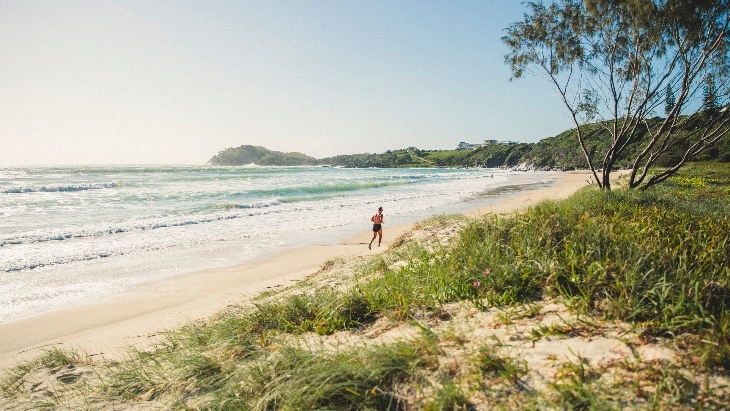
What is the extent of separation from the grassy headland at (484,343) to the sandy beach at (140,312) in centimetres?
202

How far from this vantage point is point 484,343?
109 inches

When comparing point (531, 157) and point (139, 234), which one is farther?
point (531, 157)

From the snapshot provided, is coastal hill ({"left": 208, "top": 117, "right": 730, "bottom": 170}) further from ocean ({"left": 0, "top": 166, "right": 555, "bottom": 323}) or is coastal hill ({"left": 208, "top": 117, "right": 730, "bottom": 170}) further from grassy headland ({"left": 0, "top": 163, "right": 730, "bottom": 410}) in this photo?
grassy headland ({"left": 0, "top": 163, "right": 730, "bottom": 410})

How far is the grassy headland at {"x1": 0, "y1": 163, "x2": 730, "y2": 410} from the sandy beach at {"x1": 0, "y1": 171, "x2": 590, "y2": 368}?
2022 mm

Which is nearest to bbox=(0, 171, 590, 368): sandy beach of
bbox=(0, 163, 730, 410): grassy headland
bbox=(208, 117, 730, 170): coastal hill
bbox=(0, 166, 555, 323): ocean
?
bbox=(0, 166, 555, 323): ocean

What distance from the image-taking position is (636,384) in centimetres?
208

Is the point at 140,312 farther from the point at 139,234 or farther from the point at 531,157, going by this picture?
the point at 531,157

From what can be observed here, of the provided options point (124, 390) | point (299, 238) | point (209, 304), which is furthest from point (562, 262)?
point (299, 238)

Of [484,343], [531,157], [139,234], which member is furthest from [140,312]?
[531,157]

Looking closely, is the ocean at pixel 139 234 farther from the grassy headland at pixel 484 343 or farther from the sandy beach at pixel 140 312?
the grassy headland at pixel 484 343

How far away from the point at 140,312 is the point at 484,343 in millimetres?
8532

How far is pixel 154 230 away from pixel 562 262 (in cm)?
1922

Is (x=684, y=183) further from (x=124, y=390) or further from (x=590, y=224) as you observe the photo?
(x=124, y=390)

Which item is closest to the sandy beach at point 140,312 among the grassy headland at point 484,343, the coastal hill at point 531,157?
the grassy headland at point 484,343
